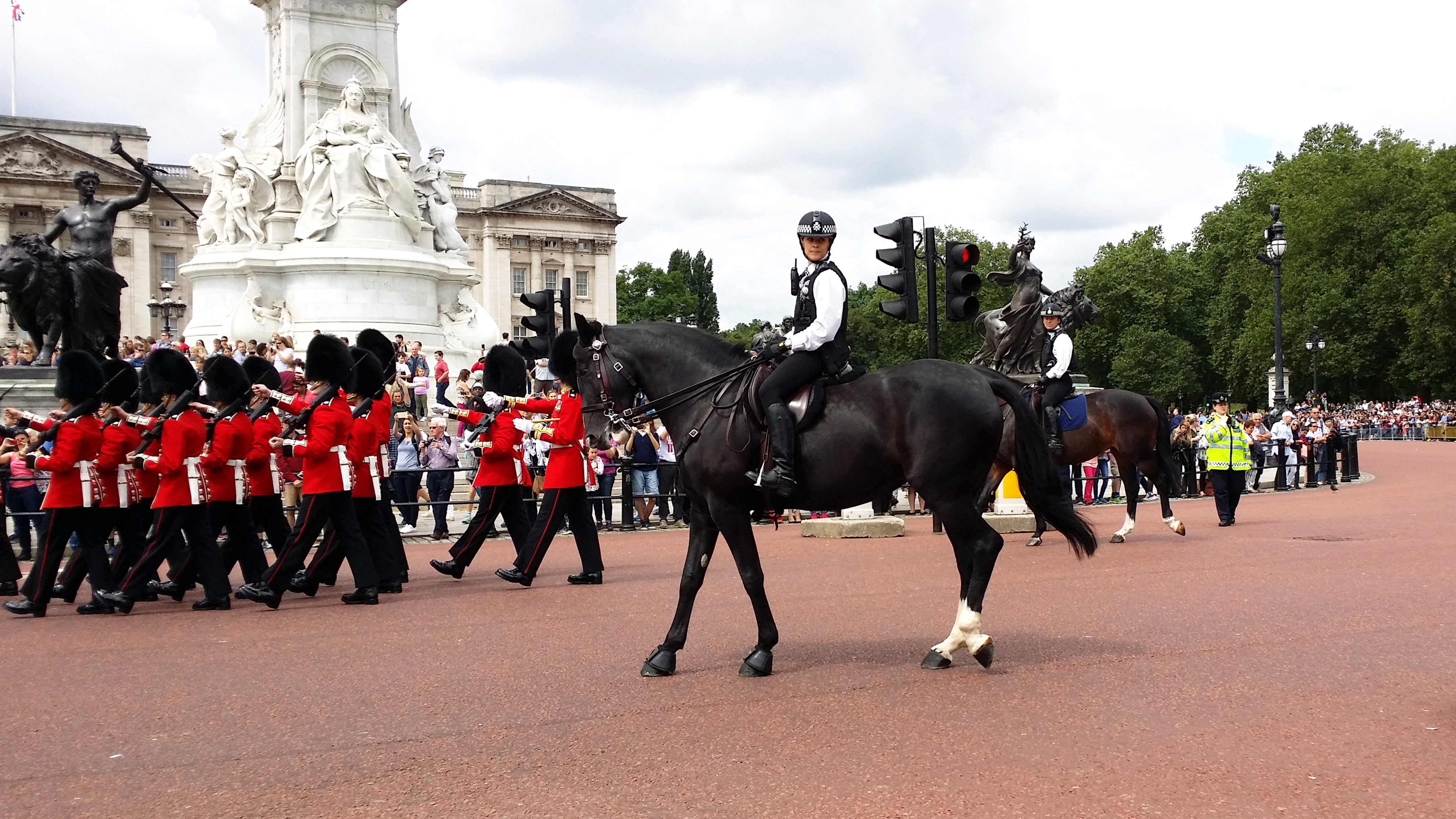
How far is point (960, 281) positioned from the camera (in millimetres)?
11859

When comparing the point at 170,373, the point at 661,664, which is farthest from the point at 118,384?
the point at 661,664

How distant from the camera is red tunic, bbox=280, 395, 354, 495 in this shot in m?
10.3

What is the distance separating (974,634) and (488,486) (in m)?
6.09

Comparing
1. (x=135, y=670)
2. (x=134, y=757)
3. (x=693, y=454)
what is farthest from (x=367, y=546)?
(x=134, y=757)

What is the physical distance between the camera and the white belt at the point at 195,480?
1028 cm

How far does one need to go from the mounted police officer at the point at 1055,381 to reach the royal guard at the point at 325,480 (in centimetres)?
801

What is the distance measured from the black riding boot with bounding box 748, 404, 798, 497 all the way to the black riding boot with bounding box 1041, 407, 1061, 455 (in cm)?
841

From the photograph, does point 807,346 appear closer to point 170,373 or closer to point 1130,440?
point 170,373

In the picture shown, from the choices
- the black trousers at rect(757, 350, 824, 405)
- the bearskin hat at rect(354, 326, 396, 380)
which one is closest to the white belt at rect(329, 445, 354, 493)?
the bearskin hat at rect(354, 326, 396, 380)

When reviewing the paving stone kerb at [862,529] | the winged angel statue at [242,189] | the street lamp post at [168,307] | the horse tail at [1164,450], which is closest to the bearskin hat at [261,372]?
the paving stone kerb at [862,529]

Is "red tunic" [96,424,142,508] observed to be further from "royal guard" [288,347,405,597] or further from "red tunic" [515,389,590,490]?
"red tunic" [515,389,590,490]

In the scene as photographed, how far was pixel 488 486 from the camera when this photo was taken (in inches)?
481

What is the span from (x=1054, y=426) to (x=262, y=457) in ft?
28.4

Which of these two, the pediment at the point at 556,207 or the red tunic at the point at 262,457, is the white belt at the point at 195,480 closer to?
the red tunic at the point at 262,457
